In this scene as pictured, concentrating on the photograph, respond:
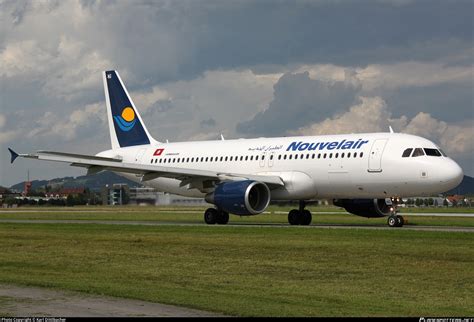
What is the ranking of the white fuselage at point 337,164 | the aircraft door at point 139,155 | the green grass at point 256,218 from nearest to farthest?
the white fuselage at point 337,164
the green grass at point 256,218
the aircraft door at point 139,155

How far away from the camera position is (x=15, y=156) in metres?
45.2

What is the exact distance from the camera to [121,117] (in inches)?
2115

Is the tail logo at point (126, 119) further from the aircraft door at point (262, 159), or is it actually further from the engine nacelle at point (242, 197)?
the engine nacelle at point (242, 197)

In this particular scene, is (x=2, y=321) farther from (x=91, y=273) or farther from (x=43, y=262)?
(x=43, y=262)

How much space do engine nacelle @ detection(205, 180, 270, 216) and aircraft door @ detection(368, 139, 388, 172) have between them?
5.46 m

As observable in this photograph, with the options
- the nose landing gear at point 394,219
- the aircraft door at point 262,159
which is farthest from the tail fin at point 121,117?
the nose landing gear at point 394,219

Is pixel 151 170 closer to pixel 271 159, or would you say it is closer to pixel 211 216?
pixel 211 216

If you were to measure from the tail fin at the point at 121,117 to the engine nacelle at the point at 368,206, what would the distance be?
14926 mm

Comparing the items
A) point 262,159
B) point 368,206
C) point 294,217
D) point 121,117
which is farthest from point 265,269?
point 121,117

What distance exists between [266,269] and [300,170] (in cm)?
2097

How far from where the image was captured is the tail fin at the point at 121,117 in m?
52.8

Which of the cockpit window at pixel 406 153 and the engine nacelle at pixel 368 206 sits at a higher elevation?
the cockpit window at pixel 406 153

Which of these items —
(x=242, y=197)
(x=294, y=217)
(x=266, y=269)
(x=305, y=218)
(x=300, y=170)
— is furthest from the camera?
(x=294, y=217)

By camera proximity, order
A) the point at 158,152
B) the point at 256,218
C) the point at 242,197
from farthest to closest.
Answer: the point at 256,218 < the point at 158,152 < the point at 242,197
